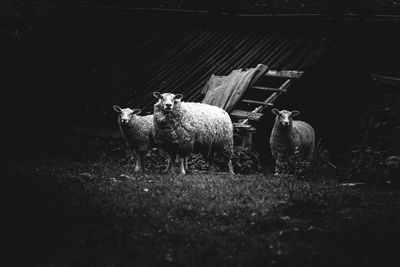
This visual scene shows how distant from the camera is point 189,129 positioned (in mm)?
13305

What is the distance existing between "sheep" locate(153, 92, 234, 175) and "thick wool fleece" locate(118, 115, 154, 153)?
103 centimetres

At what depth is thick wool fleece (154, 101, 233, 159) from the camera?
13.2 m

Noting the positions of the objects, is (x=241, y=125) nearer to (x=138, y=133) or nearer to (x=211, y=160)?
(x=211, y=160)

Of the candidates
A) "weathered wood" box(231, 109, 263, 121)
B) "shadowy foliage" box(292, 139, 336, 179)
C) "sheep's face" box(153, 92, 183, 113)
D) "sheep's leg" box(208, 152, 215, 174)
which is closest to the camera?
"shadowy foliage" box(292, 139, 336, 179)

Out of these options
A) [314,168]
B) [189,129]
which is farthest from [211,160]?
[314,168]

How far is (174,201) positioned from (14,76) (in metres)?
12.9

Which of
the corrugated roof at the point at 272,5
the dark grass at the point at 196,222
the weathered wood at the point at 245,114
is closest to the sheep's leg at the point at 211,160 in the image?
the weathered wood at the point at 245,114

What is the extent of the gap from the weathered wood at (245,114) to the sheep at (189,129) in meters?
1.16

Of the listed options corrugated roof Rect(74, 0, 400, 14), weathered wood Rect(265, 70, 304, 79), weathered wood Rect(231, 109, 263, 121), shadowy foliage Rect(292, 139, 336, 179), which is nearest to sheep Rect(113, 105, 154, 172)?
weathered wood Rect(231, 109, 263, 121)

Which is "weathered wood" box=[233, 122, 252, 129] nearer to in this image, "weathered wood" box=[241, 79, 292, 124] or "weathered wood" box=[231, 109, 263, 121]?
"weathered wood" box=[241, 79, 292, 124]

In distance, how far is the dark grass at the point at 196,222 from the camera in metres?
6.95

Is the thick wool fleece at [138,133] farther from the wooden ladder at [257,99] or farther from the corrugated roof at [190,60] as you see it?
the corrugated roof at [190,60]

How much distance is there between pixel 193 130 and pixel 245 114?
8.36 ft

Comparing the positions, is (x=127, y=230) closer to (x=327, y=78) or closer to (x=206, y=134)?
(x=206, y=134)
